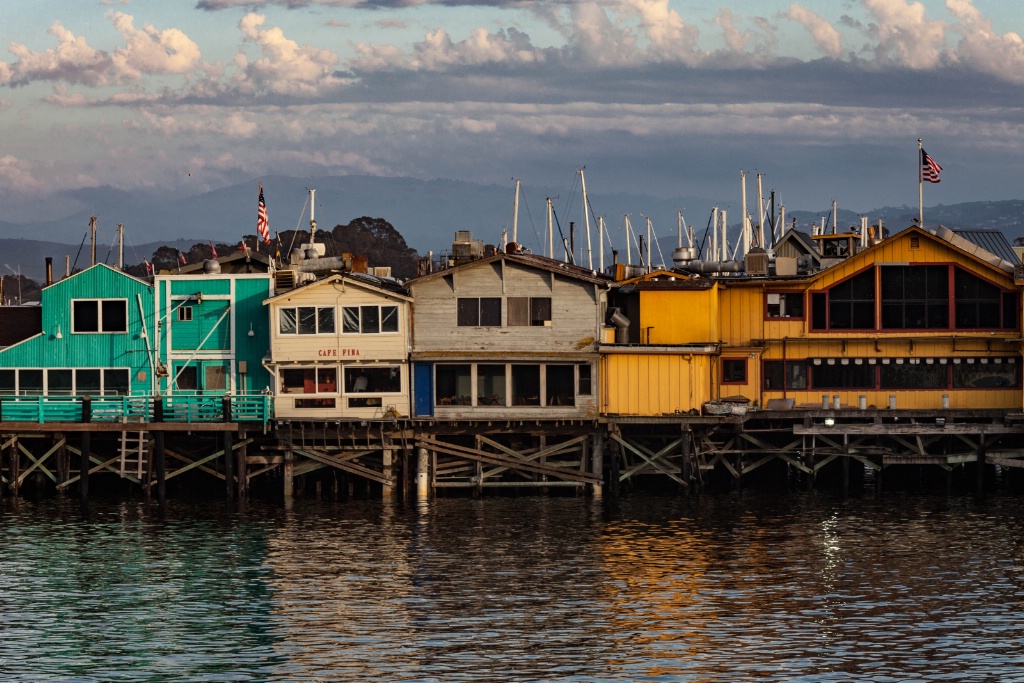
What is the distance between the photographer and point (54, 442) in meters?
69.2

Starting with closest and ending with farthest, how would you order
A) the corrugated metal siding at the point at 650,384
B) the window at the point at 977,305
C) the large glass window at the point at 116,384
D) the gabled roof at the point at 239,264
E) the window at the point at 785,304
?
the corrugated metal siding at the point at 650,384, the window at the point at 977,305, the window at the point at 785,304, the large glass window at the point at 116,384, the gabled roof at the point at 239,264

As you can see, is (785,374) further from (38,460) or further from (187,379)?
(38,460)

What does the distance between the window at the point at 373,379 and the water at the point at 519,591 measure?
4836 millimetres

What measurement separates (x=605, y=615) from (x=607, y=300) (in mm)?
24283

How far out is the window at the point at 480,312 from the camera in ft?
220

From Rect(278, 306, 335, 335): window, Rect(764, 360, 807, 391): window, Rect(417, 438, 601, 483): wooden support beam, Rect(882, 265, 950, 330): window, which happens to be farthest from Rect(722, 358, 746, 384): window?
Rect(278, 306, 335, 335): window

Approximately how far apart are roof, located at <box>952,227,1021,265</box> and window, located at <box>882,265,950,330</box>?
5.61 m

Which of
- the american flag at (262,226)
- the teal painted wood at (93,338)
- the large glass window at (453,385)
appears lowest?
Answer: the large glass window at (453,385)

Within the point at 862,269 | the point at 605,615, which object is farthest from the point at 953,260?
the point at 605,615

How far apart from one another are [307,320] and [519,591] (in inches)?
840

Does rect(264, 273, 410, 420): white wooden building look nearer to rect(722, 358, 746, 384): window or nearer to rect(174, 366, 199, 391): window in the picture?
rect(174, 366, 199, 391): window

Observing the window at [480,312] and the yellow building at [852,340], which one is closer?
the yellow building at [852,340]

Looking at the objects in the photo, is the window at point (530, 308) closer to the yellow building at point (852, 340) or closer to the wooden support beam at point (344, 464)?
the yellow building at point (852, 340)

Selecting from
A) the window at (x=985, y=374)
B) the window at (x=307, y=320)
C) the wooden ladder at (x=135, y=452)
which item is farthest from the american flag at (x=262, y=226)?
the window at (x=985, y=374)
